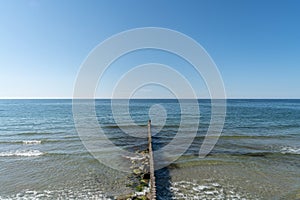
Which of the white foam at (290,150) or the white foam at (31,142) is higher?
the white foam at (31,142)

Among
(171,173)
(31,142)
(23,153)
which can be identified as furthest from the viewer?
(31,142)

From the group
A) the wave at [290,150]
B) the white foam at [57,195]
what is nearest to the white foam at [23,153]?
the white foam at [57,195]

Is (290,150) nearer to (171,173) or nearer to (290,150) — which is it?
(290,150)

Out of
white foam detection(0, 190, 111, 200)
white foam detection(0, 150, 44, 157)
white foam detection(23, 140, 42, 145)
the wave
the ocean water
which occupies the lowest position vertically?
white foam detection(0, 190, 111, 200)

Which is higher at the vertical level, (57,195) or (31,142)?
(31,142)

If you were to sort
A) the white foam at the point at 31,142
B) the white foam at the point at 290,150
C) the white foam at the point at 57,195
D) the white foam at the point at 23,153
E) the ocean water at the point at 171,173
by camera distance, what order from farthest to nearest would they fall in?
1. the white foam at the point at 31,142
2. the white foam at the point at 290,150
3. the white foam at the point at 23,153
4. the ocean water at the point at 171,173
5. the white foam at the point at 57,195

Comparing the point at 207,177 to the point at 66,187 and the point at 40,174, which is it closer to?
the point at 66,187

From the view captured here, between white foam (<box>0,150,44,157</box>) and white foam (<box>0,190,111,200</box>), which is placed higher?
white foam (<box>0,150,44,157</box>)

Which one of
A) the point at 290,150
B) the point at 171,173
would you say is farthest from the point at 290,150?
the point at 171,173

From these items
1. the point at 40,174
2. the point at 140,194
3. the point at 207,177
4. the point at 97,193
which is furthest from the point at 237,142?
the point at 40,174

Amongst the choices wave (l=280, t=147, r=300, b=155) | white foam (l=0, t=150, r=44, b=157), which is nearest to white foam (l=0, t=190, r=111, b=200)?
white foam (l=0, t=150, r=44, b=157)

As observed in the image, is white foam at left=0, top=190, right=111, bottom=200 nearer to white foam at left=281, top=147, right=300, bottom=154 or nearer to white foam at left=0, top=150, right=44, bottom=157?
white foam at left=0, top=150, right=44, bottom=157

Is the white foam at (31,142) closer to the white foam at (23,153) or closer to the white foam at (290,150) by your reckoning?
the white foam at (23,153)

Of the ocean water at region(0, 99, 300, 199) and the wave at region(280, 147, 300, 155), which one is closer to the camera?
the ocean water at region(0, 99, 300, 199)
